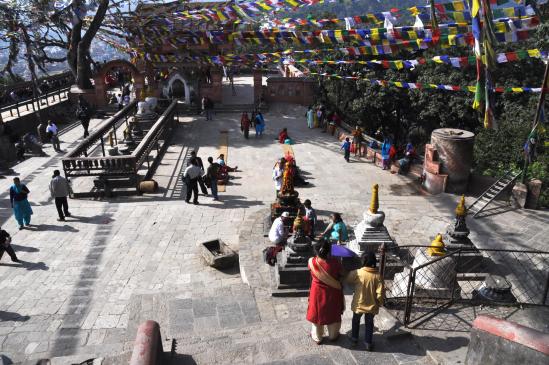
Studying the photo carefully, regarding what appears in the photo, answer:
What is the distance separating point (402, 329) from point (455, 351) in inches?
33.4

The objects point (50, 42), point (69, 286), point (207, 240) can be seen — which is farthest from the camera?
point (50, 42)

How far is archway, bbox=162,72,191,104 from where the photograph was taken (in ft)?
99.6

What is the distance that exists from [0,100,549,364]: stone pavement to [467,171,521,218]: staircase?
1.77ft

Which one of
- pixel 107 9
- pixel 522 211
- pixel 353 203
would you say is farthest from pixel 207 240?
pixel 107 9

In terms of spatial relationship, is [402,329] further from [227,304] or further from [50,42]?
[50,42]

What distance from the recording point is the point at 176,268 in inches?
404

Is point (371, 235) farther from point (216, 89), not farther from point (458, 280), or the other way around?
point (216, 89)

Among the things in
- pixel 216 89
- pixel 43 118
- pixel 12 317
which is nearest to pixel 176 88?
pixel 216 89

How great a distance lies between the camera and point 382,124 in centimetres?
2830

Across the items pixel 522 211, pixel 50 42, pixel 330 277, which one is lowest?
pixel 522 211

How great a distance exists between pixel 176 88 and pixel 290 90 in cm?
784

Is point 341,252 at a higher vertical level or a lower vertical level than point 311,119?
lower

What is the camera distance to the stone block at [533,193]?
1316 centimetres

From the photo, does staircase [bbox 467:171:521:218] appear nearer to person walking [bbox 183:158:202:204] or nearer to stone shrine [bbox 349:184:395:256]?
stone shrine [bbox 349:184:395:256]
